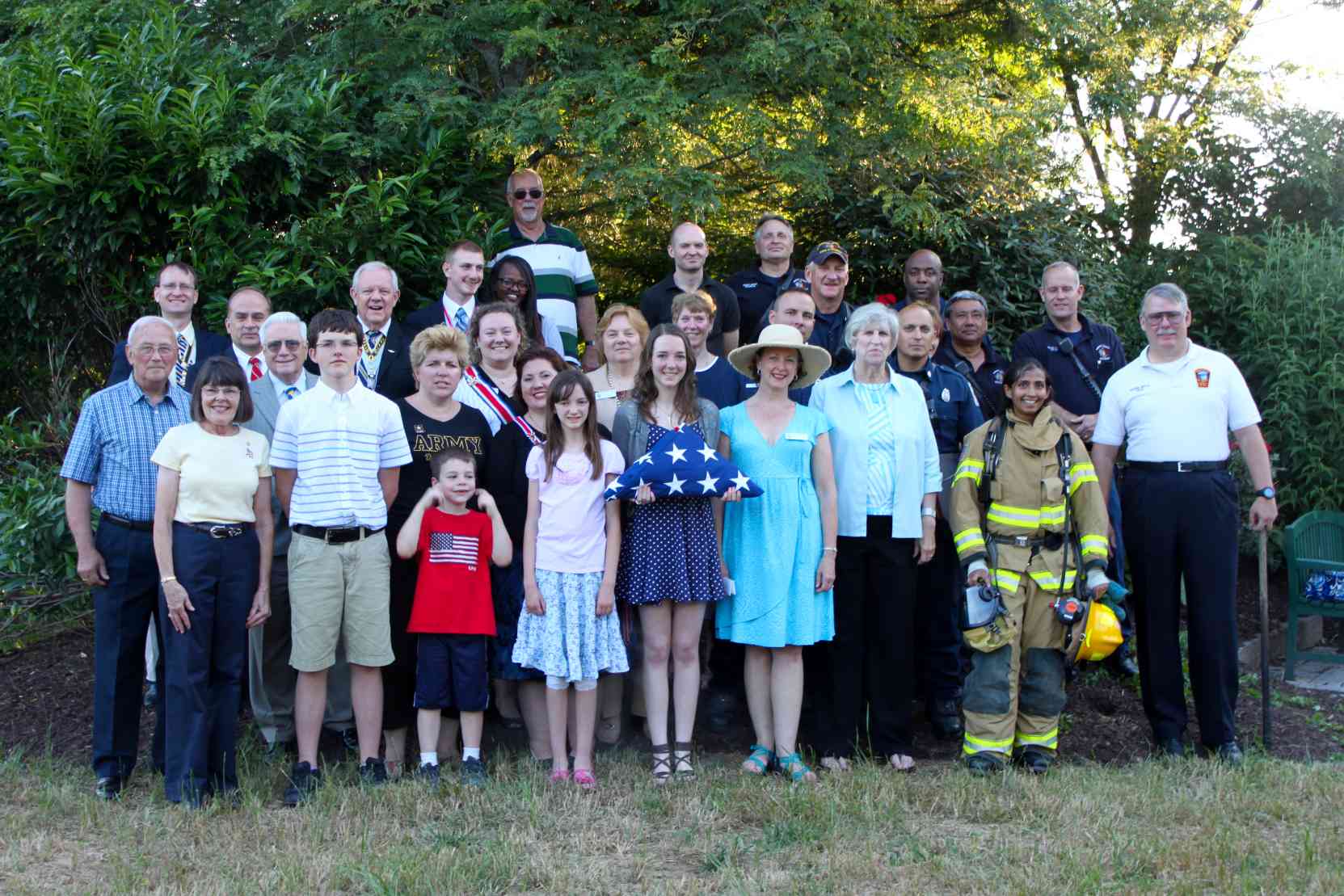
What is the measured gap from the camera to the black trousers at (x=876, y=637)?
586 centimetres

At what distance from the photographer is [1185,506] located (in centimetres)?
609

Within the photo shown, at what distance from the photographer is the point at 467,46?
7.84 metres

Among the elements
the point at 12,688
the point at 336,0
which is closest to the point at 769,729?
the point at 12,688

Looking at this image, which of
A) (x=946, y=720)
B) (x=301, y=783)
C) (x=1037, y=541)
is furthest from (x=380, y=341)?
(x=946, y=720)

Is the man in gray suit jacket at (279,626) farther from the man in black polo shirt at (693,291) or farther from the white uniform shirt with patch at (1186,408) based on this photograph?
the white uniform shirt with patch at (1186,408)

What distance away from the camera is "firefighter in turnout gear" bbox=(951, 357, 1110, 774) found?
5855 mm

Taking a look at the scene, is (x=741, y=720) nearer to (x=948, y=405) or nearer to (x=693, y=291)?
(x=948, y=405)

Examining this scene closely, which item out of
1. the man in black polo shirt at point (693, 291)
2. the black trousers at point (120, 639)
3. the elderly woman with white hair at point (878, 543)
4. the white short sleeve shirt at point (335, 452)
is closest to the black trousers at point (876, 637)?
the elderly woman with white hair at point (878, 543)

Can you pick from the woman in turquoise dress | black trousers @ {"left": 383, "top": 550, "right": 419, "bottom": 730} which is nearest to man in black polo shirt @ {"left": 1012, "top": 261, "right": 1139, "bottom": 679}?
the woman in turquoise dress

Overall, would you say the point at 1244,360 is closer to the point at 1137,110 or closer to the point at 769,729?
the point at 1137,110

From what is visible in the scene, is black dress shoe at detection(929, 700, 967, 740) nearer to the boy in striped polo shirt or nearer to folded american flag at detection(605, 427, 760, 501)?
folded american flag at detection(605, 427, 760, 501)

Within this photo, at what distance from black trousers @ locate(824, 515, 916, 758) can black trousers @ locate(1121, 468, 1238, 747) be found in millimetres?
1250

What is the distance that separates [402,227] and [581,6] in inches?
71.0

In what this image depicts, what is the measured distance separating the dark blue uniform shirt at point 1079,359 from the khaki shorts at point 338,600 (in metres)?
3.86
